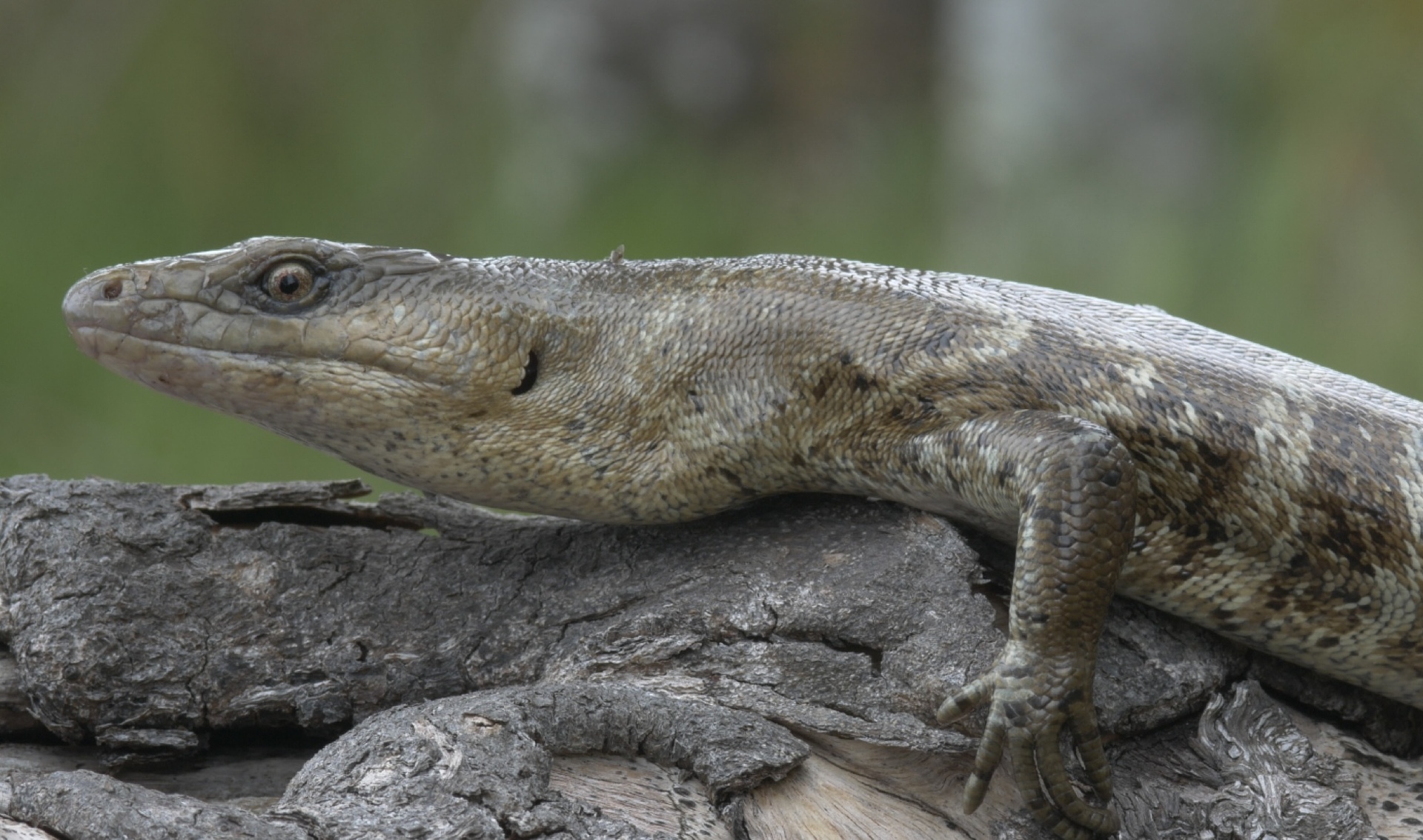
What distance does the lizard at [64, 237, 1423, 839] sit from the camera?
371cm

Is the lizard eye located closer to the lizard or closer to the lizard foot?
the lizard

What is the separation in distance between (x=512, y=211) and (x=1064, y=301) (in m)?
8.37

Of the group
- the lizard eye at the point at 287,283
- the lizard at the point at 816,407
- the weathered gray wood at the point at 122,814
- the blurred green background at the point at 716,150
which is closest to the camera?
the weathered gray wood at the point at 122,814

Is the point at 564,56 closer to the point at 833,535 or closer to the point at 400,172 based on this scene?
the point at 400,172

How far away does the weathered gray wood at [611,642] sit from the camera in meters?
3.43

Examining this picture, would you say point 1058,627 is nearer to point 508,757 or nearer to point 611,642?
point 611,642

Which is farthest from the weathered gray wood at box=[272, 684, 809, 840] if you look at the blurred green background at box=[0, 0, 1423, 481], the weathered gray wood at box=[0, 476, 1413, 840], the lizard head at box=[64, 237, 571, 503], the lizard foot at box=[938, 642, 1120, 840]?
the blurred green background at box=[0, 0, 1423, 481]

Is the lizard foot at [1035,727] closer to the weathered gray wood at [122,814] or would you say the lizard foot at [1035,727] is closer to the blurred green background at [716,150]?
the weathered gray wood at [122,814]

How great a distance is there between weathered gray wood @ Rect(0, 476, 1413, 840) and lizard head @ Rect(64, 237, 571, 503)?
32 cm

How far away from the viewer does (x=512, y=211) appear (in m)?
12.0

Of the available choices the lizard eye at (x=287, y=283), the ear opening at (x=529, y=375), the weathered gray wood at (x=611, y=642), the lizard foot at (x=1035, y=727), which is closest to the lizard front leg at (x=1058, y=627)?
the lizard foot at (x=1035, y=727)

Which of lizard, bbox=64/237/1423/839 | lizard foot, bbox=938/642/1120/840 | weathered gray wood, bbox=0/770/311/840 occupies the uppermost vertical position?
lizard, bbox=64/237/1423/839

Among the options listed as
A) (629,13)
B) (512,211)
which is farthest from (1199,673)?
(629,13)

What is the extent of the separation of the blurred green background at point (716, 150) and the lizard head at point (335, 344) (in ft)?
16.3
